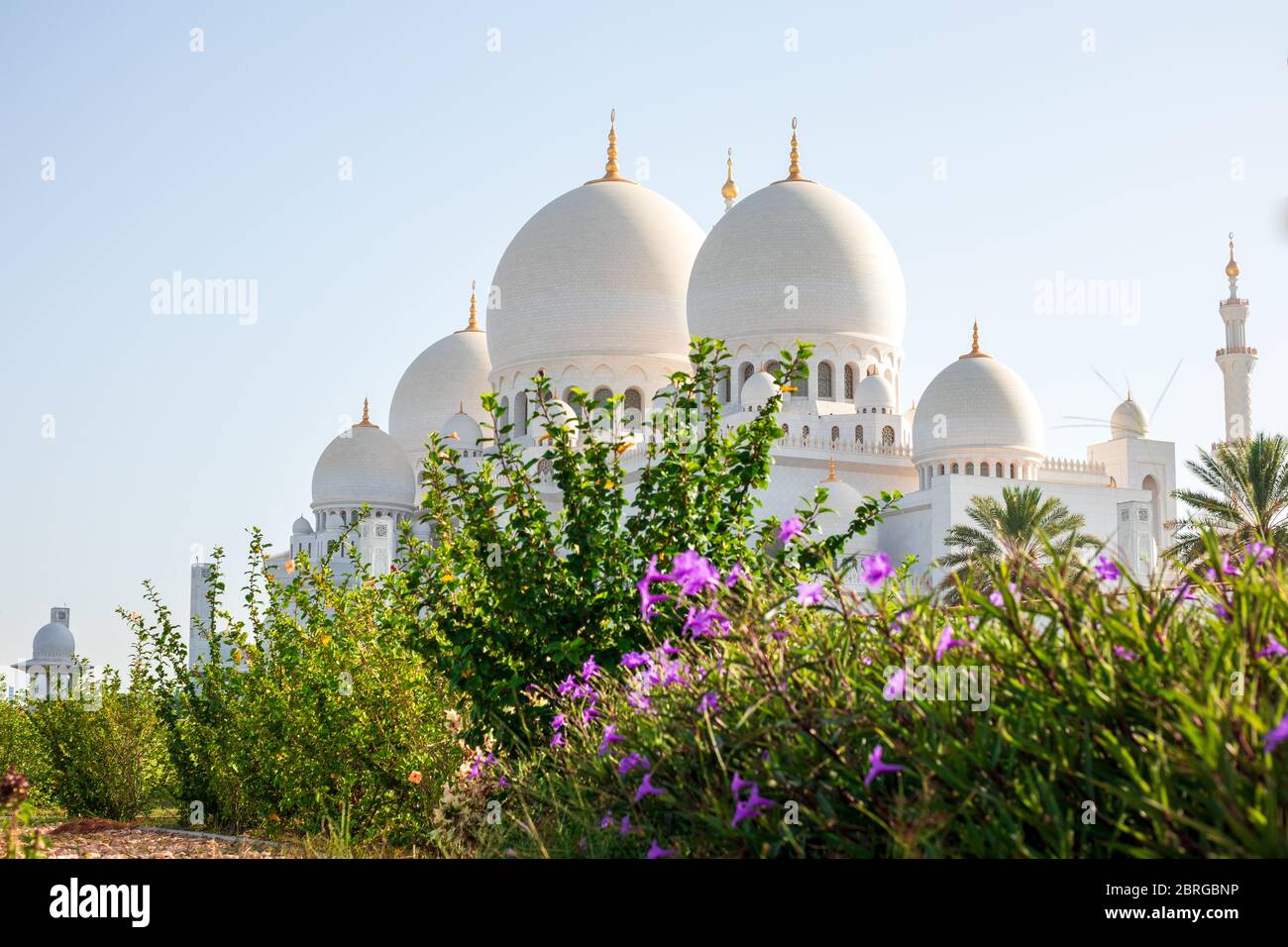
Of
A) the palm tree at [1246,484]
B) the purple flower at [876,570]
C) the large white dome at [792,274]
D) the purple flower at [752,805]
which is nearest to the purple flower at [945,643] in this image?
the purple flower at [876,570]

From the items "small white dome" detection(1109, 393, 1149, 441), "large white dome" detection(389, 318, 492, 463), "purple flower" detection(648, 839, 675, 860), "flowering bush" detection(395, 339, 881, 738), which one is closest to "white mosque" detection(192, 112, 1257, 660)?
"small white dome" detection(1109, 393, 1149, 441)

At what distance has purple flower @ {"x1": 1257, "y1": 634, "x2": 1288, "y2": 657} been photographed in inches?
115

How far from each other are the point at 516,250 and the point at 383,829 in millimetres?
38745

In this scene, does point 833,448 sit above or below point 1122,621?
above

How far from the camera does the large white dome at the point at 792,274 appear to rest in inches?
1538

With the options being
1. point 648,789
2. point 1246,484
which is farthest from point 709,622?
point 1246,484

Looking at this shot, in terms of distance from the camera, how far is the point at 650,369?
42469 millimetres

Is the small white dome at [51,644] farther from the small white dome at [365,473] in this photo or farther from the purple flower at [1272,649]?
the purple flower at [1272,649]

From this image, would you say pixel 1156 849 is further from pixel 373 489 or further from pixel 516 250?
pixel 373 489

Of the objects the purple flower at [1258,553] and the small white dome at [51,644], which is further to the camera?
the small white dome at [51,644]

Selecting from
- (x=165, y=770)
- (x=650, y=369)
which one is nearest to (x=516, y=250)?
(x=650, y=369)

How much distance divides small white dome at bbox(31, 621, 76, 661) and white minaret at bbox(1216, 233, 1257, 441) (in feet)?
148

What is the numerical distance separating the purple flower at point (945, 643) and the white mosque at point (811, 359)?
Answer: 2619 centimetres

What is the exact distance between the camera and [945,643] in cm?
328
